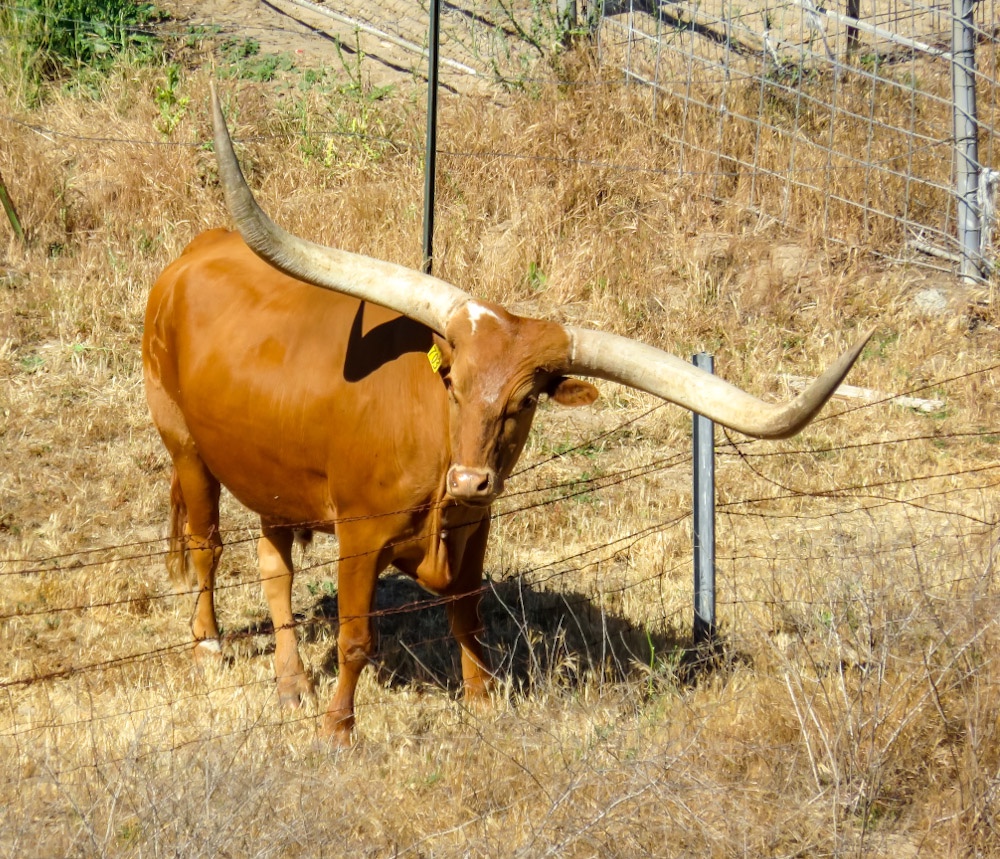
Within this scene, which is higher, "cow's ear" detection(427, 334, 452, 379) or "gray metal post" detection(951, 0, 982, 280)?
"gray metal post" detection(951, 0, 982, 280)

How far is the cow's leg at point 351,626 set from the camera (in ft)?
17.2

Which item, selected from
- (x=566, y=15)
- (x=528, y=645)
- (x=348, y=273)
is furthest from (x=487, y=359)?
(x=566, y=15)

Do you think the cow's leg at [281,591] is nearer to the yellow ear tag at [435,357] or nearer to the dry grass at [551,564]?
the dry grass at [551,564]

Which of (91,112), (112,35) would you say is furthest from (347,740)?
(112,35)

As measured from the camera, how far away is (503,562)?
276 inches

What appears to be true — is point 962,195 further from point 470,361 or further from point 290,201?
point 470,361

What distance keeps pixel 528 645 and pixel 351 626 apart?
71 centimetres

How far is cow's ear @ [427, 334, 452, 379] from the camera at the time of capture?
16.1ft

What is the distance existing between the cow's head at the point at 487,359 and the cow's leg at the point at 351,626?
71cm

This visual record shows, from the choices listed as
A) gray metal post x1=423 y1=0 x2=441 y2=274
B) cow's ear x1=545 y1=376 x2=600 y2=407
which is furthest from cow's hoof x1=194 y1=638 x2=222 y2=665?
gray metal post x1=423 y1=0 x2=441 y2=274

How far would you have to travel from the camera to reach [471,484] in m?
4.60

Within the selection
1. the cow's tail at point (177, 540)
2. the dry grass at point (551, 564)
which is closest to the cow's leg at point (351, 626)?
the dry grass at point (551, 564)

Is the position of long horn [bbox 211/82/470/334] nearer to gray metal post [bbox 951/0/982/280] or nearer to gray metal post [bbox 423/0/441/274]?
gray metal post [bbox 423/0/441/274]

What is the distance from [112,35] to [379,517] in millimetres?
8707
